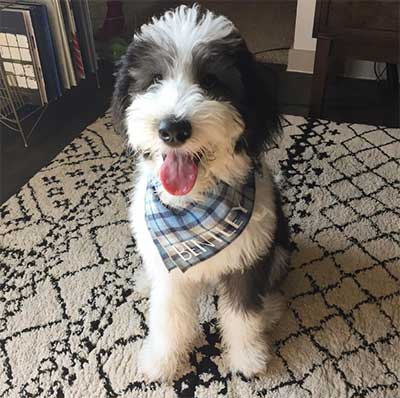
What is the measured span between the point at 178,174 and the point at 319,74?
4.71 feet

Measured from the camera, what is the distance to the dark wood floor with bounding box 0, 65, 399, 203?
7.14 feet

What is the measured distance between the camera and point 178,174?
3.43ft

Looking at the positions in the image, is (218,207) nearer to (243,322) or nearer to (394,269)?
(243,322)

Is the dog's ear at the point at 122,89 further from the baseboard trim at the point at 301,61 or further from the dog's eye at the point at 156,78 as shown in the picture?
the baseboard trim at the point at 301,61

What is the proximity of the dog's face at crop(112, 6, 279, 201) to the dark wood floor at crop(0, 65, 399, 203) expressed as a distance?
1155 millimetres

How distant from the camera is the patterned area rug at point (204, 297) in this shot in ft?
4.39

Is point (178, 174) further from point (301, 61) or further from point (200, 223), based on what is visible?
point (301, 61)

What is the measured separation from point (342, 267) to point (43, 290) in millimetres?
938

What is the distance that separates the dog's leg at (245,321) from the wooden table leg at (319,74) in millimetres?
1190

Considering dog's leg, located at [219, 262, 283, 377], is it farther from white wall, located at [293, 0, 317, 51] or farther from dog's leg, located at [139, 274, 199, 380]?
white wall, located at [293, 0, 317, 51]

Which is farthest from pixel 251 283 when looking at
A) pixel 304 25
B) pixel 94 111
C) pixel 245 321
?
pixel 304 25

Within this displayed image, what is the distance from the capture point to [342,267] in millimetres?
1635

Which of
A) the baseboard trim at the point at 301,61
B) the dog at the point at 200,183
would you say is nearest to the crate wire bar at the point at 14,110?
the dog at the point at 200,183

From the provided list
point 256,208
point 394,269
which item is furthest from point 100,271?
point 394,269
